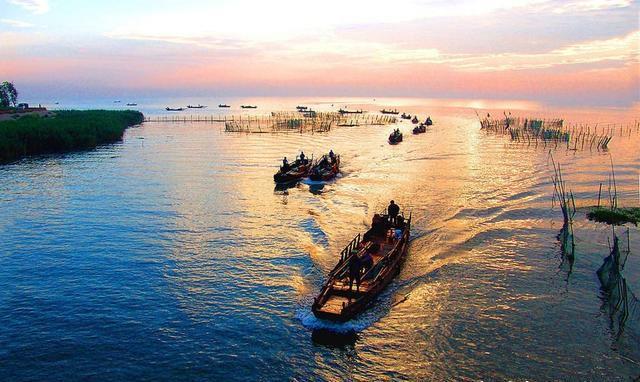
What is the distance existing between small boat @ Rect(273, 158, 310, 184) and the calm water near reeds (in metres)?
1.30

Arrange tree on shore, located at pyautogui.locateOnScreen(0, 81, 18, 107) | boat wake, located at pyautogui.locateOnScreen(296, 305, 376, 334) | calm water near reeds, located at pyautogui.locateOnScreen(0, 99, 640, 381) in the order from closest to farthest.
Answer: calm water near reeds, located at pyautogui.locateOnScreen(0, 99, 640, 381) → boat wake, located at pyautogui.locateOnScreen(296, 305, 376, 334) → tree on shore, located at pyautogui.locateOnScreen(0, 81, 18, 107)

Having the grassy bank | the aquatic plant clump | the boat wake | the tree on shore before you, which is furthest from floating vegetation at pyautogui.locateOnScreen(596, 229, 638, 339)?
the tree on shore

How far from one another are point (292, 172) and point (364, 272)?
30475mm

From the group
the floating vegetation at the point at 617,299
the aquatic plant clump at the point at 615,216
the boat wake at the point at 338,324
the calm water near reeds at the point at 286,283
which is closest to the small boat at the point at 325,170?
the calm water near reeds at the point at 286,283

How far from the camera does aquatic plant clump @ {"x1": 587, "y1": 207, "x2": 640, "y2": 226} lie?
1379 inches

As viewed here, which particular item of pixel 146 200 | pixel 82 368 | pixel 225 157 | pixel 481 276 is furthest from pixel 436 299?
pixel 225 157

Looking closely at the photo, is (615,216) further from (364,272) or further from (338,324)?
(338,324)

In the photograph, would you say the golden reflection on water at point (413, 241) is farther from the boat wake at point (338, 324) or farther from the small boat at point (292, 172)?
the small boat at point (292, 172)

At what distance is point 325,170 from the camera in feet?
179

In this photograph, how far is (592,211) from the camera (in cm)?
3722

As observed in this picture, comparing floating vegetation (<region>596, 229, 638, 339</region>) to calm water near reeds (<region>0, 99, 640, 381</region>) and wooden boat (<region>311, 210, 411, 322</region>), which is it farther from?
wooden boat (<region>311, 210, 411, 322</region>)

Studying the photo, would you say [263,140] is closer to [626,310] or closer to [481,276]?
[481,276]

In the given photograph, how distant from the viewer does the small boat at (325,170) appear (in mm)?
52572

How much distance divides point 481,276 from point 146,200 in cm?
3029
